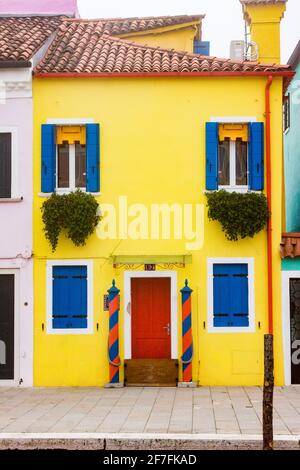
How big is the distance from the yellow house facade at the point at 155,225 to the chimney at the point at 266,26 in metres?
3.48

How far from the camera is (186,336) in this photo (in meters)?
16.1

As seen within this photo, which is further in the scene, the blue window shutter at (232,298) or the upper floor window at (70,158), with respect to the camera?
the upper floor window at (70,158)

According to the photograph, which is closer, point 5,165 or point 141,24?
point 5,165

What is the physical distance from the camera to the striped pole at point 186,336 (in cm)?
1600

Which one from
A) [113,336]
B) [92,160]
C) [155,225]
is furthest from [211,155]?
[113,336]

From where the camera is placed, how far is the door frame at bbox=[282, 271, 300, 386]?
16078 millimetres

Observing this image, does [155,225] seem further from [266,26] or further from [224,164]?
[266,26]

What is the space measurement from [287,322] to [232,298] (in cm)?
124

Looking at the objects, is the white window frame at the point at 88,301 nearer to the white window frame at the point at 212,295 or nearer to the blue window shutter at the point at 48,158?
the blue window shutter at the point at 48,158

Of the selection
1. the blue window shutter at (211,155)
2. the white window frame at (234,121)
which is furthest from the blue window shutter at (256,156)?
the blue window shutter at (211,155)

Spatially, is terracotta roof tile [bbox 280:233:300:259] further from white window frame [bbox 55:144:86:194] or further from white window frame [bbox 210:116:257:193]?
white window frame [bbox 55:144:86:194]

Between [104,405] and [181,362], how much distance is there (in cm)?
270
